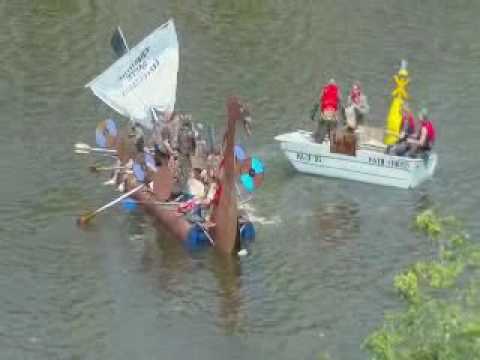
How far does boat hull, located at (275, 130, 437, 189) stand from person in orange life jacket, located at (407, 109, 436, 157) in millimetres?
263

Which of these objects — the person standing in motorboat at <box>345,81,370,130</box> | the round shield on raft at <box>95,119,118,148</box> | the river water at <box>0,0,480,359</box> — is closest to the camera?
the river water at <box>0,0,480,359</box>

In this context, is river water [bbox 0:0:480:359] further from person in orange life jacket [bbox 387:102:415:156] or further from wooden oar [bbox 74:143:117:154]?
person in orange life jacket [bbox 387:102:415:156]

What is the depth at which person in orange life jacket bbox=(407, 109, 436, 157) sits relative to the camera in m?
22.3

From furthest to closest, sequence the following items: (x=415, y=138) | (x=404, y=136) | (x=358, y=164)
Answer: (x=358, y=164) → (x=404, y=136) → (x=415, y=138)

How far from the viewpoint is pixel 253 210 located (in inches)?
861

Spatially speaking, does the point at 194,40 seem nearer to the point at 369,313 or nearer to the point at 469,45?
the point at 469,45

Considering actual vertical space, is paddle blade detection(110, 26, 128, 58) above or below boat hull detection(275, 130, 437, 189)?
above

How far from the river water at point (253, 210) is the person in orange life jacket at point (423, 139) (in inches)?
36.1

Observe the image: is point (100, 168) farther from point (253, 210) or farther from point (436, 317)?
point (436, 317)

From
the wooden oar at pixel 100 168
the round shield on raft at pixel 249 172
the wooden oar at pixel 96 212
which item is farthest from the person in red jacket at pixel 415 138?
the wooden oar at pixel 100 168

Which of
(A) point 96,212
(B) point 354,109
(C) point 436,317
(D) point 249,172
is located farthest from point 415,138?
(C) point 436,317

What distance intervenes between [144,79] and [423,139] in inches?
251

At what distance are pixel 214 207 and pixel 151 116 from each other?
493 cm

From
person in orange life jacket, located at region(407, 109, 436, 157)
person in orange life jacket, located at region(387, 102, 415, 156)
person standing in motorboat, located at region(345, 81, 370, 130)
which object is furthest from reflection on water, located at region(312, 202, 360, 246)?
person standing in motorboat, located at region(345, 81, 370, 130)
